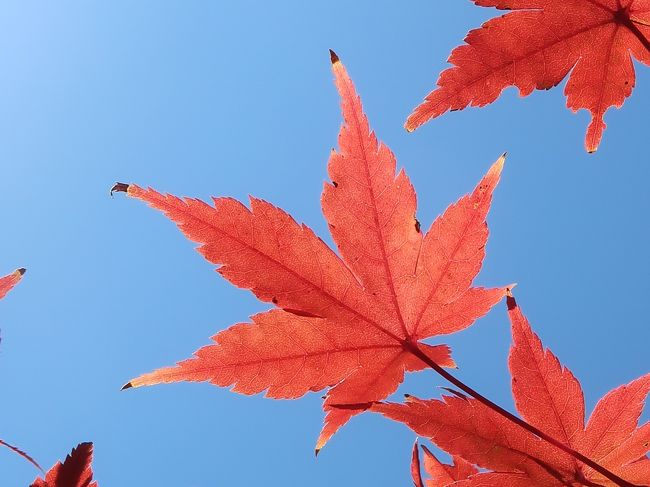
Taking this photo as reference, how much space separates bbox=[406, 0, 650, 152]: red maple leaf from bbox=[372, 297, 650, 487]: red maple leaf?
49cm

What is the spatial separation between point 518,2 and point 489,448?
913 mm

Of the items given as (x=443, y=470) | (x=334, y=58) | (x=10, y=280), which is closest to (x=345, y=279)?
(x=334, y=58)

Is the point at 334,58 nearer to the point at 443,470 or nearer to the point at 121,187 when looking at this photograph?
the point at 121,187

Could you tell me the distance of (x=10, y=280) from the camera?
1.50 m

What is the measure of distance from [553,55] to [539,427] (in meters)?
0.81

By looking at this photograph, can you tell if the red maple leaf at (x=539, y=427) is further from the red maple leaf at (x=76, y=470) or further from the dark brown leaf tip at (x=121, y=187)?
the red maple leaf at (x=76, y=470)

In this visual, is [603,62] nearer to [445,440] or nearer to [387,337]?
[387,337]

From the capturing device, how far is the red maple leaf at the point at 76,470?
1.27 metres

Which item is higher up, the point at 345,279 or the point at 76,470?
the point at 345,279

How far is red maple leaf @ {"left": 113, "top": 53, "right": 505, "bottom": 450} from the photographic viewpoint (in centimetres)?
98

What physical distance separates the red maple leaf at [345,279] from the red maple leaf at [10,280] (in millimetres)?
686

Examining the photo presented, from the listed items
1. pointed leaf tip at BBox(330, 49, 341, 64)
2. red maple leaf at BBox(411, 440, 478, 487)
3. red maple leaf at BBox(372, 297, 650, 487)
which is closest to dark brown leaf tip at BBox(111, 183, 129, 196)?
pointed leaf tip at BBox(330, 49, 341, 64)

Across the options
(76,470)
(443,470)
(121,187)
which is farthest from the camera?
(443,470)

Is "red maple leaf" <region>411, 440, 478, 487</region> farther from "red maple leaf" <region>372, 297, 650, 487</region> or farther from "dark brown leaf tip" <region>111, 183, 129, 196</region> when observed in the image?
"dark brown leaf tip" <region>111, 183, 129, 196</region>
